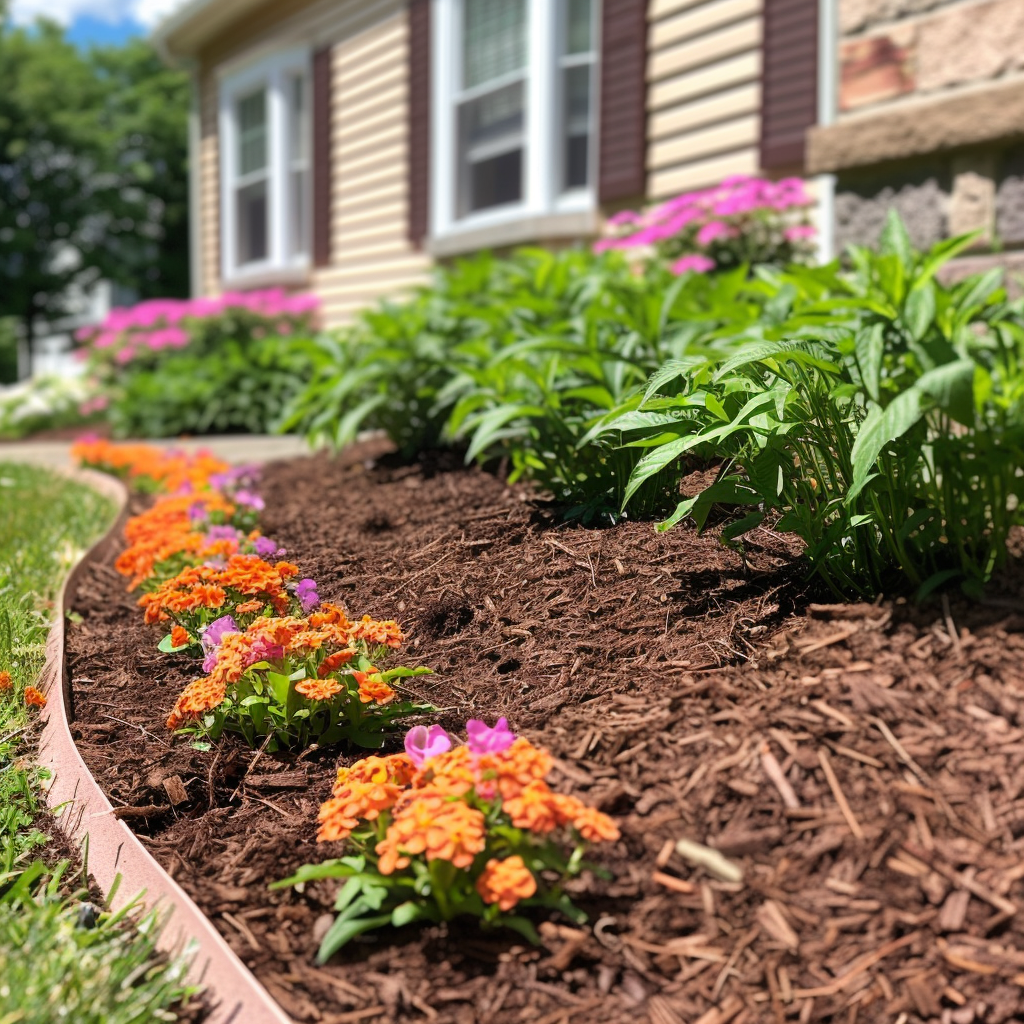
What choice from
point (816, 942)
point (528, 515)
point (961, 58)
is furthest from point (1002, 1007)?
point (961, 58)

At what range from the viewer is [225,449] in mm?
6598

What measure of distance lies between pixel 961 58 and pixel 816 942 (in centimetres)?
366

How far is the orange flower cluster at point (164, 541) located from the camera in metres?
3.11

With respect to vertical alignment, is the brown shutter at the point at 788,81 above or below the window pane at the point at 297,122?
below

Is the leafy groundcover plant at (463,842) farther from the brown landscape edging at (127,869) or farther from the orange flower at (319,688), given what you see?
the orange flower at (319,688)

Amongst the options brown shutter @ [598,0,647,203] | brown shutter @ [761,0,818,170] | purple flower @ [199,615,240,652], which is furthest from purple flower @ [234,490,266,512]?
brown shutter @ [598,0,647,203]

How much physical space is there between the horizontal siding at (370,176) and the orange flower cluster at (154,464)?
12.3ft

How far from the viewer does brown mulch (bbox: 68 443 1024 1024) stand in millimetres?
1464

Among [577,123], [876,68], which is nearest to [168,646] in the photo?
[876,68]

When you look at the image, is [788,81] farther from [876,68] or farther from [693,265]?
[876,68]

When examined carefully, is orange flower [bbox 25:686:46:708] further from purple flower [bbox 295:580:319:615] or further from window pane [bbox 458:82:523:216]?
window pane [bbox 458:82:523:216]

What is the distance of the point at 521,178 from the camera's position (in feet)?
27.0

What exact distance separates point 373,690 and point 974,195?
10.8 ft

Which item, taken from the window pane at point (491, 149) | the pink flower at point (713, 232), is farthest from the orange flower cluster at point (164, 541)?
the window pane at point (491, 149)
